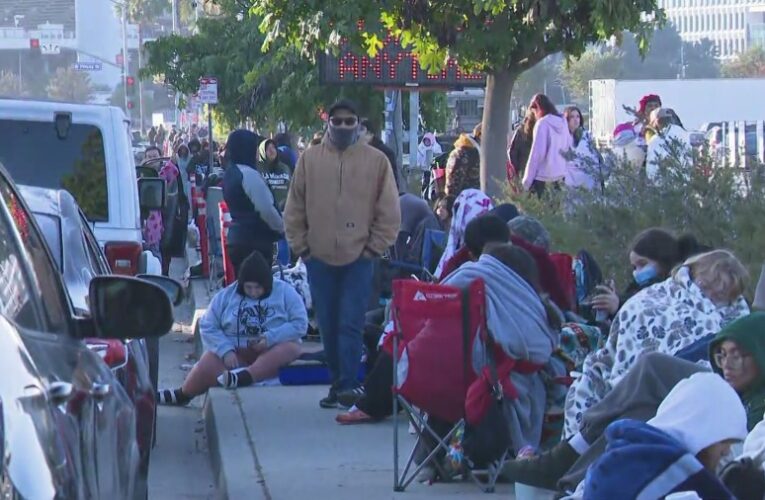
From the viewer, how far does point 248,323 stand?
417 inches

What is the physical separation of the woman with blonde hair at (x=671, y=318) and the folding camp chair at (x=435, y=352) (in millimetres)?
799

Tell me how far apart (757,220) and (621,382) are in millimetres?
3666

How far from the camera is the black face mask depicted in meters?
9.60

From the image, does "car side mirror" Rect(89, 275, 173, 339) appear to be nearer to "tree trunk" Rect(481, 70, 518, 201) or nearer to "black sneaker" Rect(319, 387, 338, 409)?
"black sneaker" Rect(319, 387, 338, 409)

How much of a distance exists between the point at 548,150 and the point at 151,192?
3.72 meters

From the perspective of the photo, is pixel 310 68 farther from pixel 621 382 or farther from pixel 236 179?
pixel 621 382

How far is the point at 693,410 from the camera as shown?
4.60 m

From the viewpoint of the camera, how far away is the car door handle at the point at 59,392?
3.65 metres

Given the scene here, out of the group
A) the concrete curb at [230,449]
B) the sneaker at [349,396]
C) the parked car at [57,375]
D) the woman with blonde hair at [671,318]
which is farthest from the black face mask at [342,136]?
the parked car at [57,375]

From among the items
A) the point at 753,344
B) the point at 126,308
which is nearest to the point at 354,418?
the point at 753,344

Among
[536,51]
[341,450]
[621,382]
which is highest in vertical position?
[536,51]

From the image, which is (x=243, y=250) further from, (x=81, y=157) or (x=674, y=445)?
(x=674, y=445)

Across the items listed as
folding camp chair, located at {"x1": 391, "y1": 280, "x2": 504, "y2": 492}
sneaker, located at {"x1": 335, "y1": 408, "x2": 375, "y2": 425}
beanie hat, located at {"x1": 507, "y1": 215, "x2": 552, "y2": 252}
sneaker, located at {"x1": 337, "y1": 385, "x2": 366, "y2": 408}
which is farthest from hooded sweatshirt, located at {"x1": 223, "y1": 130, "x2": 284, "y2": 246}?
folding camp chair, located at {"x1": 391, "y1": 280, "x2": 504, "y2": 492}

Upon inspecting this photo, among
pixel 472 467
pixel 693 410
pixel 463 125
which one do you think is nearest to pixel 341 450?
pixel 472 467
